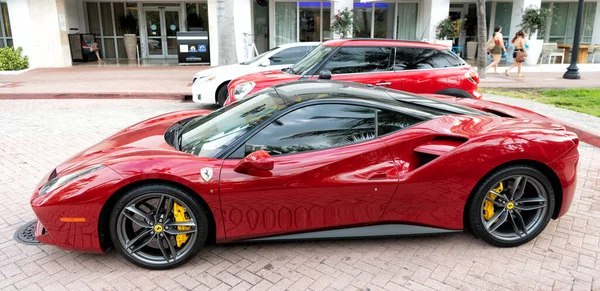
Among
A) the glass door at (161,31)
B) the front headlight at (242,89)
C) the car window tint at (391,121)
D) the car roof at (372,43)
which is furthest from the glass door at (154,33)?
the car window tint at (391,121)

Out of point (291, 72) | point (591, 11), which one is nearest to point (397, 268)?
point (291, 72)

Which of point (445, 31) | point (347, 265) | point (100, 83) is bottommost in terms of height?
point (347, 265)

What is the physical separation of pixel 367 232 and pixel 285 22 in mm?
18593

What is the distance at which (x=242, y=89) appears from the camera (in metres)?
7.66

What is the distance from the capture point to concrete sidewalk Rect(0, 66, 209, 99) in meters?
12.0

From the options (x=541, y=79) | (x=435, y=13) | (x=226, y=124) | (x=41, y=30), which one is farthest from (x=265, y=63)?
(x=41, y=30)

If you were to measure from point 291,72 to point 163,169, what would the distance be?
16.2 feet

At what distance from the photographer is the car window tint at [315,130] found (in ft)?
11.3

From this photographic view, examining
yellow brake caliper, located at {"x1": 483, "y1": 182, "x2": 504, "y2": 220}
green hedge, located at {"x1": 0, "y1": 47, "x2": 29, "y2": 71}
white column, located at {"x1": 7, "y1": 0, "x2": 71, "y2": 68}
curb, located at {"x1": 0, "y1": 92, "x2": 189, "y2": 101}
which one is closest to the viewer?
yellow brake caliper, located at {"x1": 483, "y1": 182, "x2": 504, "y2": 220}

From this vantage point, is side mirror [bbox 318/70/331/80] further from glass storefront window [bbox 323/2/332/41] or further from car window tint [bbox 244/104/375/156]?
glass storefront window [bbox 323/2/332/41]

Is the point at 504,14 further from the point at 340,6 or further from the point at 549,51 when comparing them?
the point at 340,6

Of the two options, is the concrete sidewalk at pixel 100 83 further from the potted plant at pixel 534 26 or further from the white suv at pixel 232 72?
the potted plant at pixel 534 26

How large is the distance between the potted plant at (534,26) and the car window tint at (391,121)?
1863 cm

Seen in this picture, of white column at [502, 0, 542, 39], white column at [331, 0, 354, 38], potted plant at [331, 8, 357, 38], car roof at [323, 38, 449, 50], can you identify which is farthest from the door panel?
white column at [502, 0, 542, 39]
